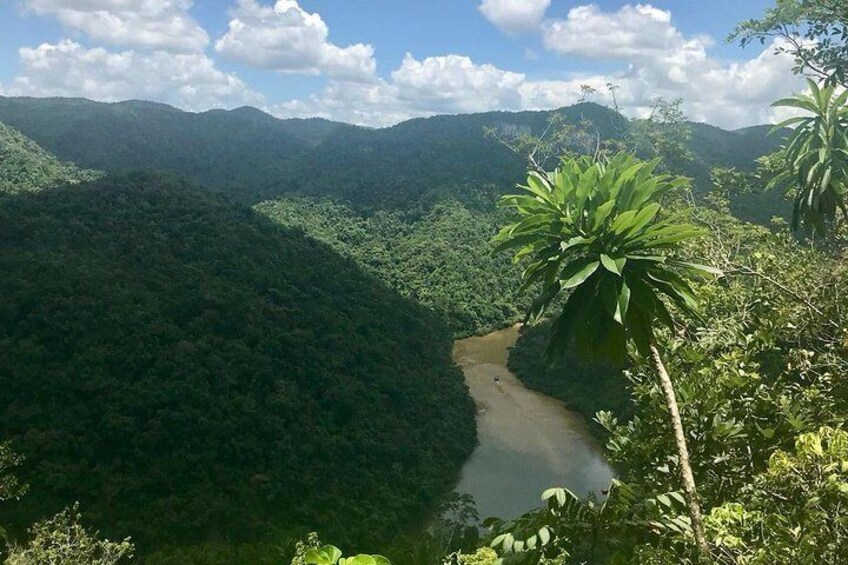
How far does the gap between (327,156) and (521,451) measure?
143 m

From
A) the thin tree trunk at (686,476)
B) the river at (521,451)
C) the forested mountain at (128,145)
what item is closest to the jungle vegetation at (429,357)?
the thin tree trunk at (686,476)

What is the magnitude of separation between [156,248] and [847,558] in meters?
52.7

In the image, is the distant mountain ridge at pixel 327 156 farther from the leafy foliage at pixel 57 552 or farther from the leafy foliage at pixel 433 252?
the leafy foliage at pixel 57 552

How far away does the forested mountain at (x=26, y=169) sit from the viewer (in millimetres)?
79438

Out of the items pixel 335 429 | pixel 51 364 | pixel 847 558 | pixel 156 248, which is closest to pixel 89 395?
pixel 51 364

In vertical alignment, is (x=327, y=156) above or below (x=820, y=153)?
above

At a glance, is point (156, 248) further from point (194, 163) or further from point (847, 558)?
point (194, 163)

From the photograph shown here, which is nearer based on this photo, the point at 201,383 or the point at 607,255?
the point at 607,255

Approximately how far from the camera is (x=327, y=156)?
172500 millimetres

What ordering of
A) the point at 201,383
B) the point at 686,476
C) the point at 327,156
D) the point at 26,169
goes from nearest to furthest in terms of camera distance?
the point at 686,476, the point at 201,383, the point at 26,169, the point at 327,156

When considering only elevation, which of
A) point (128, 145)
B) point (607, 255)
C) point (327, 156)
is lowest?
point (607, 255)

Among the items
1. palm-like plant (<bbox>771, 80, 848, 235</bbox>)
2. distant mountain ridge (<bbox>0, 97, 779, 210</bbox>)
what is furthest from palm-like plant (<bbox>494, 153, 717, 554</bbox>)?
distant mountain ridge (<bbox>0, 97, 779, 210</bbox>)

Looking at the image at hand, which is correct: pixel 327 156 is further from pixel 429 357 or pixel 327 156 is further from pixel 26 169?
pixel 429 357

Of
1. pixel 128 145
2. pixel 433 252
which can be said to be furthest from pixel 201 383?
pixel 128 145
